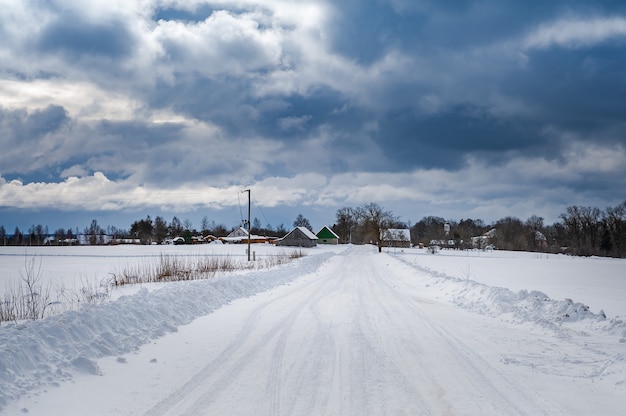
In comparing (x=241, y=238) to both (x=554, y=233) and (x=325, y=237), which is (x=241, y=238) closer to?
(x=325, y=237)

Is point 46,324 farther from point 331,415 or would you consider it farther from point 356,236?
point 356,236

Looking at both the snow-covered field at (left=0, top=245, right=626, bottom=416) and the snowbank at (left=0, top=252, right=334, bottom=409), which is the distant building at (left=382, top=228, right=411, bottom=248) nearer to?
the snow-covered field at (left=0, top=245, right=626, bottom=416)

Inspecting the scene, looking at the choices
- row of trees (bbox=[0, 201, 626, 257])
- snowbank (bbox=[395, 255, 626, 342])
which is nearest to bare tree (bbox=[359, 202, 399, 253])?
row of trees (bbox=[0, 201, 626, 257])

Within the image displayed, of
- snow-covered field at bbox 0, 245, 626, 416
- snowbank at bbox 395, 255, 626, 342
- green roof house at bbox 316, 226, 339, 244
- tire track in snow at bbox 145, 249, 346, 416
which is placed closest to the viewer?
tire track in snow at bbox 145, 249, 346, 416

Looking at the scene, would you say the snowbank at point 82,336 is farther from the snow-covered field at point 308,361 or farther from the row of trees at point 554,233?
the row of trees at point 554,233

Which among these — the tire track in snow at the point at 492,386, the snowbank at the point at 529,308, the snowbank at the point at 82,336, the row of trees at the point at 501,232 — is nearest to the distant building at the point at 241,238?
the row of trees at the point at 501,232

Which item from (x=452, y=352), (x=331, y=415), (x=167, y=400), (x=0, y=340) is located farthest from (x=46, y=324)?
(x=452, y=352)

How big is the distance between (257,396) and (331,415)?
108 cm

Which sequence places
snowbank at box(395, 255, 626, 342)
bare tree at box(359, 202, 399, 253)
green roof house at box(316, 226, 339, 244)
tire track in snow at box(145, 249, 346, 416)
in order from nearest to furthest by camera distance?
tire track in snow at box(145, 249, 346, 416) → snowbank at box(395, 255, 626, 342) → bare tree at box(359, 202, 399, 253) → green roof house at box(316, 226, 339, 244)

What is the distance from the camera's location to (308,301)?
14766 mm

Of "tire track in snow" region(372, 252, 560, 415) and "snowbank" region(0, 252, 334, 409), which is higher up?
"snowbank" region(0, 252, 334, 409)

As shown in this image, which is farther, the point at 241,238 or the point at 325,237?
the point at 325,237

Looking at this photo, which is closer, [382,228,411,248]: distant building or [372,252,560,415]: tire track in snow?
[372,252,560,415]: tire track in snow

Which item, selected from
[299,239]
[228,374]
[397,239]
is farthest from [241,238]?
Answer: [228,374]
